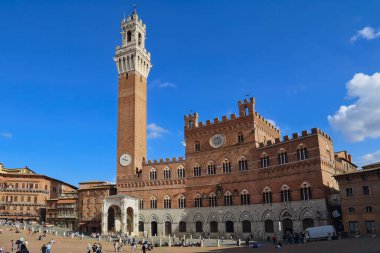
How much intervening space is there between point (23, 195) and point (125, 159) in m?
26.2

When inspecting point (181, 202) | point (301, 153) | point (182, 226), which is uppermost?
point (301, 153)

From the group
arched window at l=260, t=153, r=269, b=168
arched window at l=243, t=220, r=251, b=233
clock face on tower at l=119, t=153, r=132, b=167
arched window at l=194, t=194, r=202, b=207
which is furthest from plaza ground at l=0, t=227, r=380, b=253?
clock face on tower at l=119, t=153, r=132, b=167

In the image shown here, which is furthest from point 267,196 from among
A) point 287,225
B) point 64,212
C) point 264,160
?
point 64,212

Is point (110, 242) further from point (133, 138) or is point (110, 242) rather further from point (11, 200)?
point (11, 200)

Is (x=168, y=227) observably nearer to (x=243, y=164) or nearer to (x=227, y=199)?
(x=227, y=199)

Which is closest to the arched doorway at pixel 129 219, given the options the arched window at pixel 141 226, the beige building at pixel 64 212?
the arched window at pixel 141 226

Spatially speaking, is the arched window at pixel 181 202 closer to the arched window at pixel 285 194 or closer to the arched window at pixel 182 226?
the arched window at pixel 182 226

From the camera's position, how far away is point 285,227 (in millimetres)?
48156

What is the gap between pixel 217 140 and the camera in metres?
58.2

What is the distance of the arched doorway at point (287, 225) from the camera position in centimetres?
4762

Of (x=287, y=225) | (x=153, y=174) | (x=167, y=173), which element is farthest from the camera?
(x=153, y=174)

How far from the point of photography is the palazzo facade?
47.3m

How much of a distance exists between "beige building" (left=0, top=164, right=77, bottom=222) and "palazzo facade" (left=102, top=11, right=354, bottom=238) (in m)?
22.3

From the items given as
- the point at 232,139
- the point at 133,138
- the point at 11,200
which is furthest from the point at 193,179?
the point at 11,200
